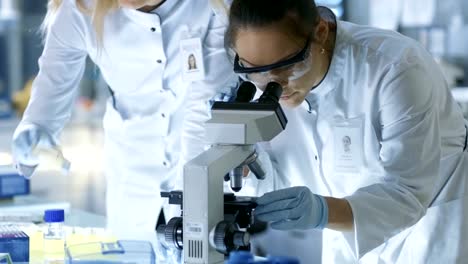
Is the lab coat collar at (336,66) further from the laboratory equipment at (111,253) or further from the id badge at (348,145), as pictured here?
the laboratory equipment at (111,253)

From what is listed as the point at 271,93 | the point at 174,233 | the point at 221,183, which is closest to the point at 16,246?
the point at 174,233

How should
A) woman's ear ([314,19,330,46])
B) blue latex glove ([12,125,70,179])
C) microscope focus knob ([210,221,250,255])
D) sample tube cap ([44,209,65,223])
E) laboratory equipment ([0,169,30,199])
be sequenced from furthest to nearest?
laboratory equipment ([0,169,30,199])
blue latex glove ([12,125,70,179])
sample tube cap ([44,209,65,223])
woman's ear ([314,19,330,46])
microscope focus knob ([210,221,250,255])

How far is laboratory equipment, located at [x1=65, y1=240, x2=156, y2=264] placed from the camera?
2062mm

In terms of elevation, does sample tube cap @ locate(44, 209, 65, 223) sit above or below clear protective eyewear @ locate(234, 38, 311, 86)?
below

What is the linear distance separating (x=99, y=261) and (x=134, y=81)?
0.91m

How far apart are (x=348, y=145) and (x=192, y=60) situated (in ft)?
2.19

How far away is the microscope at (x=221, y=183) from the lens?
1705 mm

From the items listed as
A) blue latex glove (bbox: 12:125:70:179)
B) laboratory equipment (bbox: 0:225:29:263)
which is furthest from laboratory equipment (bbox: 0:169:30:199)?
laboratory equipment (bbox: 0:225:29:263)

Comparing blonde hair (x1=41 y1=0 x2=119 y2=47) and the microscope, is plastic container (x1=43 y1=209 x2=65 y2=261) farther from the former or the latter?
blonde hair (x1=41 y1=0 x2=119 y2=47)

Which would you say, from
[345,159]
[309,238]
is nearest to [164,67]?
[345,159]

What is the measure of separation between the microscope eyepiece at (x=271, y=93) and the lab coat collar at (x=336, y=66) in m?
0.28

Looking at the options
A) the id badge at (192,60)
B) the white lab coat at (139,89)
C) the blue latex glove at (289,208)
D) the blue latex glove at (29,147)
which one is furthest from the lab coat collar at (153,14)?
the blue latex glove at (289,208)

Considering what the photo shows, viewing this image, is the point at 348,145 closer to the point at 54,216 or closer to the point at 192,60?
the point at 192,60

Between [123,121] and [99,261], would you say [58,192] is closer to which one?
[123,121]
